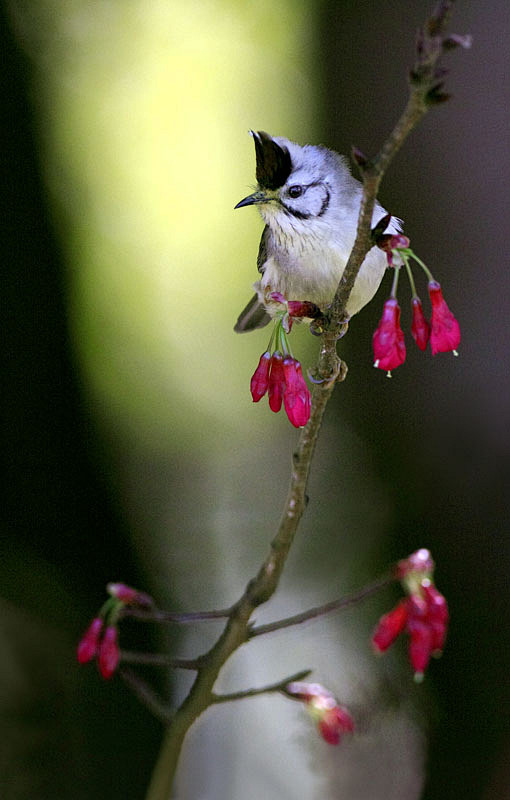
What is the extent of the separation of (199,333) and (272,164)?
1809 millimetres

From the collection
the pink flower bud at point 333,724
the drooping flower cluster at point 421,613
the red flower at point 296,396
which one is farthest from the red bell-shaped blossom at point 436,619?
the red flower at point 296,396

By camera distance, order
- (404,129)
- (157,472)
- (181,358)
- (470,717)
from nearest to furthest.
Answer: (404,129)
(470,717)
(157,472)
(181,358)

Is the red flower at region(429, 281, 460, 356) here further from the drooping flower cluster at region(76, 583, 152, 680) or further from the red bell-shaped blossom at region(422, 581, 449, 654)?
the drooping flower cluster at region(76, 583, 152, 680)

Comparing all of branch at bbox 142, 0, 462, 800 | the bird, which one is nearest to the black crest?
the bird

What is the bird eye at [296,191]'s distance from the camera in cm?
170

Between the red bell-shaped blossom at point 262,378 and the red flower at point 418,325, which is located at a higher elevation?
the red flower at point 418,325

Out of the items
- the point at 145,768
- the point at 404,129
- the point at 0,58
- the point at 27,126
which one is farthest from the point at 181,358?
the point at 404,129

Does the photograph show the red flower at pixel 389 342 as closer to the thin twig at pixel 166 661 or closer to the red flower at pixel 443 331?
the red flower at pixel 443 331

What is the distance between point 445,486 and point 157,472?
3.81ft

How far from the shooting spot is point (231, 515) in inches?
130

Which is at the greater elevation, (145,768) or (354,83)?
(354,83)

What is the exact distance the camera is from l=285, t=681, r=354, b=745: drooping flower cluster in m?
1.30

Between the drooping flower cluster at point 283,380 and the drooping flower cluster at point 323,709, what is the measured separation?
1.49 feet

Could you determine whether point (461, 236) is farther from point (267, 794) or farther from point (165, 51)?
point (267, 794)
